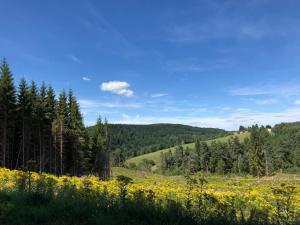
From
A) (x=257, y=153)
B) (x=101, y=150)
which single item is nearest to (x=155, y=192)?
(x=101, y=150)

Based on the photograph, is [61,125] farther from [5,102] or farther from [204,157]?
[204,157]

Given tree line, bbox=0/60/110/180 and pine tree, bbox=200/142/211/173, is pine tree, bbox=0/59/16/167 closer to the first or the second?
tree line, bbox=0/60/110/180


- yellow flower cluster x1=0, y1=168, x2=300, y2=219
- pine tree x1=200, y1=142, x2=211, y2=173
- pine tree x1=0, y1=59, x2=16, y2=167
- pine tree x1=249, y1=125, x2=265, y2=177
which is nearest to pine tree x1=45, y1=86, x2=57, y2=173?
pine tree x1=0, y1=59, x2=16, y2=167

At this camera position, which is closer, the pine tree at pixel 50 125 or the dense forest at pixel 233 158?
the pine tree at pixel 50 125

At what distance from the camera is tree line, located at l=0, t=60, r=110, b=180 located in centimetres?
3978

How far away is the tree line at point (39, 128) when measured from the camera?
3978 cm

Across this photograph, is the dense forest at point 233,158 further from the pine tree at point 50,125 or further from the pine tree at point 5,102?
the pine tree at point 5,102

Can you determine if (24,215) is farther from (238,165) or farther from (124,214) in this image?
(238,165)

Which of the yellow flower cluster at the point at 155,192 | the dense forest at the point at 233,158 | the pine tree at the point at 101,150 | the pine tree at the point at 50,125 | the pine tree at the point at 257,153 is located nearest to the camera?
the yellow flower cluster at the point at 155,192

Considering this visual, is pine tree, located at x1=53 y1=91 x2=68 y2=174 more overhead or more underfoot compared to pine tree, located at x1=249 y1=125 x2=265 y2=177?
more overhead

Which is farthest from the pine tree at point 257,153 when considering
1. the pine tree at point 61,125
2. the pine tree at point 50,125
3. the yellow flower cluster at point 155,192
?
the yellow flower cluster at point 155,192

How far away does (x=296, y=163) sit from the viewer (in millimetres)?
135000

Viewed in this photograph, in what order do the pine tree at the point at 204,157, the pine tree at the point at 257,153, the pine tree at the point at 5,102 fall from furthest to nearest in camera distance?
1. the pine tree at the point at 204,157
2. the pine tree at the point at 257,153
3. the pine tree at the point at 5,102

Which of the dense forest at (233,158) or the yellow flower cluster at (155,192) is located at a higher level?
the yellow flower cluster at (155,192)
